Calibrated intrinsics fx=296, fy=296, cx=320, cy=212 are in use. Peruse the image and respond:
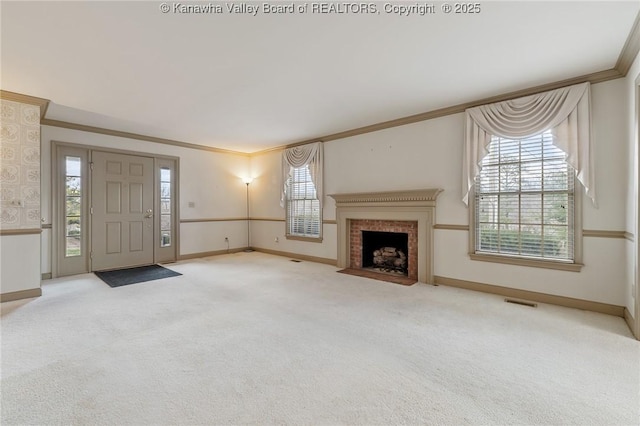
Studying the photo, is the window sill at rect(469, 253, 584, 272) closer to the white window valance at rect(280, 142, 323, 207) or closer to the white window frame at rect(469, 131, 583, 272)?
the white window frame at rect(469, 131, 583, 272)

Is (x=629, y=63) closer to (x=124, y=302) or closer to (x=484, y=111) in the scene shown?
(x=484, y=111)

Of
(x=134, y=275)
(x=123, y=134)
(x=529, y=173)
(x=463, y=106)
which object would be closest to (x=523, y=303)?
(x=529, y=173)

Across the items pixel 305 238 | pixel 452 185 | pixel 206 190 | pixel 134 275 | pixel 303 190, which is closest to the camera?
pixel 452 185

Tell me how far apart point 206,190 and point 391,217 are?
167 inches

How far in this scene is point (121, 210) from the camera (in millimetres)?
5484

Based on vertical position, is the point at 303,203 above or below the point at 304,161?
below

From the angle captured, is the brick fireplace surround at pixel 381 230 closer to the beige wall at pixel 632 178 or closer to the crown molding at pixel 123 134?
the beige wall at pixel 632 178

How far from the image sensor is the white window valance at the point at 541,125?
10.4 feet

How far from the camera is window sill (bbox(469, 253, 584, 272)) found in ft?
10.9

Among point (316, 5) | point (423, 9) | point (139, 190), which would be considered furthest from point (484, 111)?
point (139, 190)

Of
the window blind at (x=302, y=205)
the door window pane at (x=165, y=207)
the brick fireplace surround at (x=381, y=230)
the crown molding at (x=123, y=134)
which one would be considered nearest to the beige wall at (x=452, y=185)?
the window blind at (x=302, y=205)

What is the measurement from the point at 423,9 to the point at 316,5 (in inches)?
30.8

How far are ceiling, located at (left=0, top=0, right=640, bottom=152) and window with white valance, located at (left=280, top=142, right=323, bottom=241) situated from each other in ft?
5.58

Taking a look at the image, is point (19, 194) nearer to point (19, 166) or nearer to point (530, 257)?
point (19, 166)
